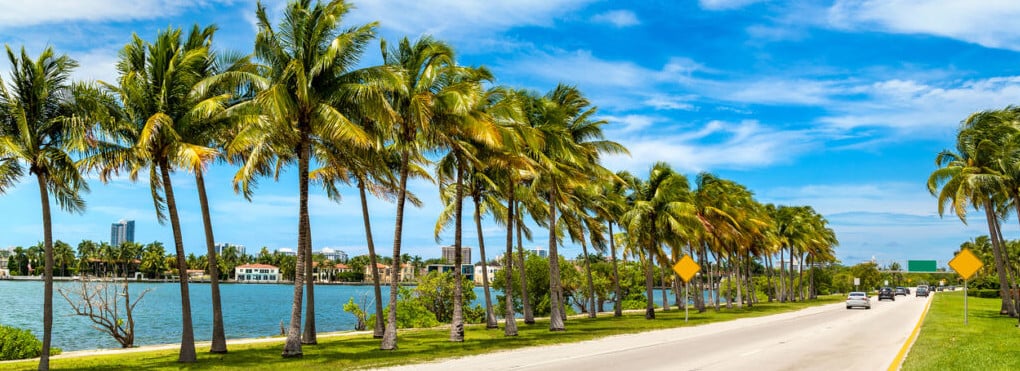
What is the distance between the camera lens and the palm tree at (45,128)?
16250mm

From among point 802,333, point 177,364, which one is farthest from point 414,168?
point 802,333

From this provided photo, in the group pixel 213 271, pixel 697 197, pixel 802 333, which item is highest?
pixel 697 197

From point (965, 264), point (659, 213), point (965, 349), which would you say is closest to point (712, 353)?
point (965, 349)

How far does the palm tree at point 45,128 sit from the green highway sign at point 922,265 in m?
145

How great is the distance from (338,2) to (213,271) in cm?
794

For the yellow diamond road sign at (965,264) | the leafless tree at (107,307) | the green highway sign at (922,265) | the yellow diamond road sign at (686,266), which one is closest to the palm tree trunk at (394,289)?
the leafless tree at (107,307)

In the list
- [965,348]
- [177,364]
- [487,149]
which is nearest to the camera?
[177,364]

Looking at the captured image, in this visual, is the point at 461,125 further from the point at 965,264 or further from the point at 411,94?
the point at 965,264

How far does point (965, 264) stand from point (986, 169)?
9.05m

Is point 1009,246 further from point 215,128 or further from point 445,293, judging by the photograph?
point 215,128

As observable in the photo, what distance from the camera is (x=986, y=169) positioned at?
34.4 metres

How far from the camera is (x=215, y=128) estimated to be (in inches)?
767

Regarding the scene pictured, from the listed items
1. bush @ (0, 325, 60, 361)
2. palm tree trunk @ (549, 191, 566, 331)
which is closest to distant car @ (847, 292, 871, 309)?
palm tree trunk @ (549, 191, 566, 331)

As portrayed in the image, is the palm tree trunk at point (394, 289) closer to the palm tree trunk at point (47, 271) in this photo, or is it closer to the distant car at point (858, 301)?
the palm tree trunk at point (47, 271)
